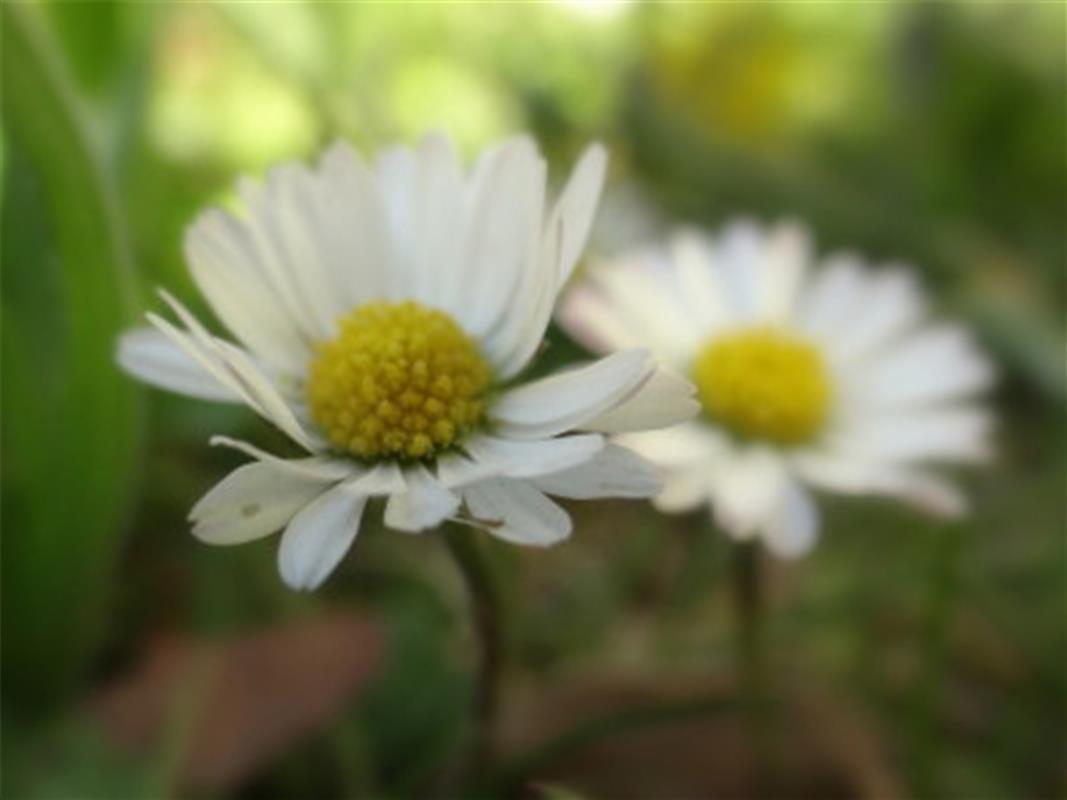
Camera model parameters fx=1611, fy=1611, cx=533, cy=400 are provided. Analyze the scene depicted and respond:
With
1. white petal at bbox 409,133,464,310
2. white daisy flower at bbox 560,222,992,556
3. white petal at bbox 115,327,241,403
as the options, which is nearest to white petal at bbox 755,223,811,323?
white daisy flower at bbox 560,222,992,556

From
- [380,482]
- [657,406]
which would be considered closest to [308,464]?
[380,482]

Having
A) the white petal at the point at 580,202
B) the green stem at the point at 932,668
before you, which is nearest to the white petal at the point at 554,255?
the white petal at the point at 580,202

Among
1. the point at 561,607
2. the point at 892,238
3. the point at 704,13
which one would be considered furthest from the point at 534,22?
the point at 561,607

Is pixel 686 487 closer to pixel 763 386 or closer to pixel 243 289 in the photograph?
pixel 763 386

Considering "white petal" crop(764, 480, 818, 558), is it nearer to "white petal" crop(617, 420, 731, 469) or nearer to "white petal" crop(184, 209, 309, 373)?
"white petal" crop(617, 420, 731, 469)

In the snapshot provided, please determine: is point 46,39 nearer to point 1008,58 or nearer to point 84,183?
point 84,183

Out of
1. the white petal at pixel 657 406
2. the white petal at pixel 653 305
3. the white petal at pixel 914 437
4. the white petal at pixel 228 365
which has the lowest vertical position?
the white petal at pixel 228 365

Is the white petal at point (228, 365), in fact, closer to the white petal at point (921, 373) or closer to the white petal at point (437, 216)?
the white petal at point (437, 216)
